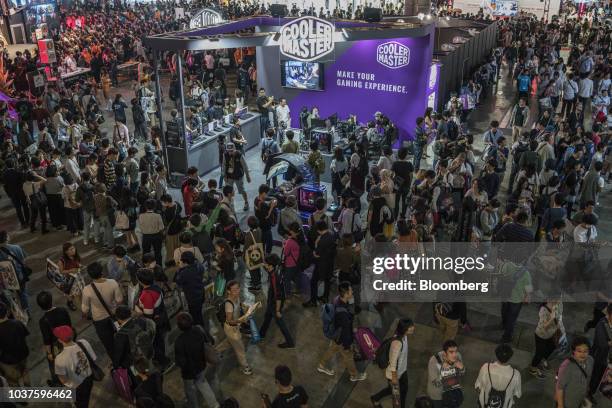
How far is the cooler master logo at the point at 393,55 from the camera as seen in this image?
1445cm

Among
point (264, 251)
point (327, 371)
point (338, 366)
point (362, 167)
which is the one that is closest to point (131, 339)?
point (327, 371)

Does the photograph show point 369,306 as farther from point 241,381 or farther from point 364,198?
point 364,198

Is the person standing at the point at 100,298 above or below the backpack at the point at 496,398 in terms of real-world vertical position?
above

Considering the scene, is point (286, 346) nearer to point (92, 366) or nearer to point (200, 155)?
point (92, 366)

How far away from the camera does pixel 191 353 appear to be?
18.4 feet

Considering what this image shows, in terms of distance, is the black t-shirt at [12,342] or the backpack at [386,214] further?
the backpack at [386,214]

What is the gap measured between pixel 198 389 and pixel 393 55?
11.0 meters

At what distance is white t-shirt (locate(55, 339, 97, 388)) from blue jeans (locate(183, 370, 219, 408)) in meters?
1.02

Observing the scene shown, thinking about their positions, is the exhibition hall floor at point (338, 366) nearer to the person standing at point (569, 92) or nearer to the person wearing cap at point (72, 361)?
the person wearing cap at point (72, 361)

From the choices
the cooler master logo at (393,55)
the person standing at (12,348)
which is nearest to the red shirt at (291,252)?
the person standing at (12,348)

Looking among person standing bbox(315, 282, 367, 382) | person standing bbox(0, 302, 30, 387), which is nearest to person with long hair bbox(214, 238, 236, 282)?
person standing bbox(315, 282, 367, 382)

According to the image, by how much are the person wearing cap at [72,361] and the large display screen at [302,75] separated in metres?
11.9

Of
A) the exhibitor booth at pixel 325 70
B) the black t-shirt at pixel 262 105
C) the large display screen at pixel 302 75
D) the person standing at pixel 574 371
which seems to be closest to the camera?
the person standing at pixel 574 371

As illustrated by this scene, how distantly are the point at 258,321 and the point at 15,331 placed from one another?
126 inches
